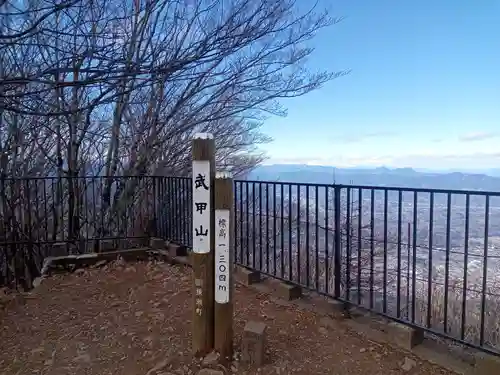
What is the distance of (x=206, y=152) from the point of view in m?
2.57

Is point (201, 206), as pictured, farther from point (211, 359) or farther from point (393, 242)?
point (393, 242)

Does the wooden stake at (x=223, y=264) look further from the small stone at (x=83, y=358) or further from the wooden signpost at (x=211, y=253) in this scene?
the small stone at (x=83, y=358)

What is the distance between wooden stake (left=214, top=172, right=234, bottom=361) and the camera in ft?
8.36

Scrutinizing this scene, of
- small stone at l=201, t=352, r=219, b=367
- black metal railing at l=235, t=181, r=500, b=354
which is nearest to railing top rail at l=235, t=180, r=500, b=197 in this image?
black metal railing at l=235, t=181, r=500, b=354

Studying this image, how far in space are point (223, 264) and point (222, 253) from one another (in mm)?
75

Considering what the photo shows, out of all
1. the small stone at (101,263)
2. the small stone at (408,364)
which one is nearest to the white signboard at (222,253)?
the small stone at (408,364)

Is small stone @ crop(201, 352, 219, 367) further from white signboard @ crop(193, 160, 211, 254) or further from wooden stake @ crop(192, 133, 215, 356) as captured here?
white signboard @ crop(193, 160, 211, 254)

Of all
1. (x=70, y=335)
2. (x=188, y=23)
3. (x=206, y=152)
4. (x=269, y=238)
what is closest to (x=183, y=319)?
(x=70, y=335)

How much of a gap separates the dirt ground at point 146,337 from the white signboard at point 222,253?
0.50m

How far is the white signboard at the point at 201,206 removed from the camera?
2.57 metres

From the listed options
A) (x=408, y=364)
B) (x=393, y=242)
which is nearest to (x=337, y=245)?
(x=393, y=242)

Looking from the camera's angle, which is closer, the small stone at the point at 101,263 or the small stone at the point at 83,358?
the small stone at the point at 83,358

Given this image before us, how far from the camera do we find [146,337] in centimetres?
298

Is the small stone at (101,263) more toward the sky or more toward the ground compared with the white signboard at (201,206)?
more toward the ground
